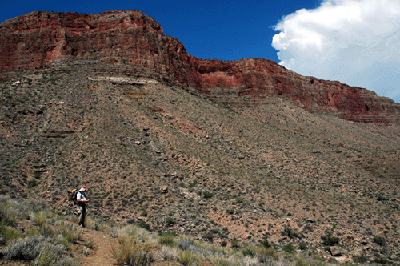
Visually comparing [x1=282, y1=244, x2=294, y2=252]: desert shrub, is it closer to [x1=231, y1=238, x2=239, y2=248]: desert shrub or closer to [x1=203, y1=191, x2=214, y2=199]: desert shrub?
[x1=231, y1=238, x2=239, y2=248]: desert shrub

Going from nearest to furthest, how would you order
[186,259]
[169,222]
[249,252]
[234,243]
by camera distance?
[186,259] → [249,252] → [234,243] → [169,222]

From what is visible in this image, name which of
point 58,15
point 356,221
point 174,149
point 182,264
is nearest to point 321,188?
point 356,221

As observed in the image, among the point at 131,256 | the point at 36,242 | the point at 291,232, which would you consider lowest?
the point at 291,232

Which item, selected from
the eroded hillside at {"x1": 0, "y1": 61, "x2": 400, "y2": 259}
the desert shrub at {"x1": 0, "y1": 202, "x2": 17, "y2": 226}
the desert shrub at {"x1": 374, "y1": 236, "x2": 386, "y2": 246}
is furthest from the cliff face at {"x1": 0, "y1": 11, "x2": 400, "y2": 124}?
the desert shrub at {"x1": 374, "y1": 236, "x2": 386, "y2": 246}

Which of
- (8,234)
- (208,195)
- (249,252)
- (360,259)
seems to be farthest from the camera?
(208,195)

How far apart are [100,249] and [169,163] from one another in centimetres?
1161

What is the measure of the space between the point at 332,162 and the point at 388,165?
15.1ft

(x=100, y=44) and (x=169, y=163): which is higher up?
(x=100, y=44)

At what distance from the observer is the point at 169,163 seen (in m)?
18.7

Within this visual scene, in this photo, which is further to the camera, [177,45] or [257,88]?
[257,88]

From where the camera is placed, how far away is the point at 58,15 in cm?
3591

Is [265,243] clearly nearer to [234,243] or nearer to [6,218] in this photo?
[234,243]

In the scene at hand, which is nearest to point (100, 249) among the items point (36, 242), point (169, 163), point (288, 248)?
point (36, 242)

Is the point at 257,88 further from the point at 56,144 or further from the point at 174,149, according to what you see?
the point at 56,144
